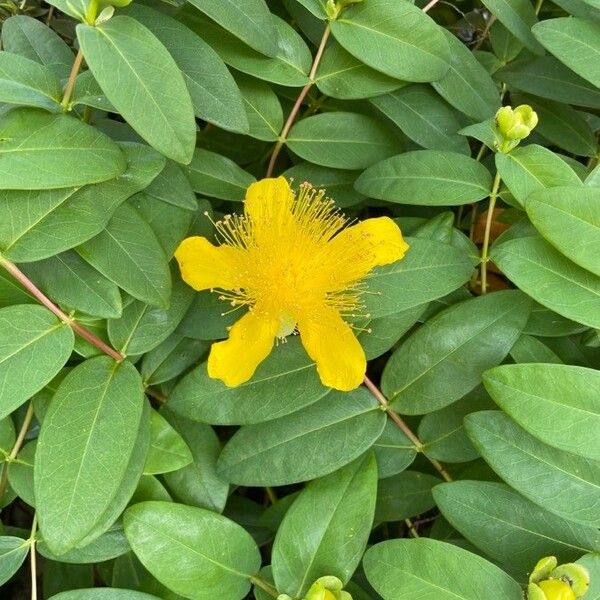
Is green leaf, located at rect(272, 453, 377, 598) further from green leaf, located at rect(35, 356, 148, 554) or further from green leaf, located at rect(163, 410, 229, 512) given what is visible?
green leaf, located at rect(35, 356, 148, 554)

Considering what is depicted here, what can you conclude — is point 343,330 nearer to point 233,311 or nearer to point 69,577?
point 233,311

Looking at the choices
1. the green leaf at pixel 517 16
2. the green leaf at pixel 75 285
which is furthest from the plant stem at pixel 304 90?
the green leaf at pixel 75 285

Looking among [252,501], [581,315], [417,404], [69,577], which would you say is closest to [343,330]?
[417,404]

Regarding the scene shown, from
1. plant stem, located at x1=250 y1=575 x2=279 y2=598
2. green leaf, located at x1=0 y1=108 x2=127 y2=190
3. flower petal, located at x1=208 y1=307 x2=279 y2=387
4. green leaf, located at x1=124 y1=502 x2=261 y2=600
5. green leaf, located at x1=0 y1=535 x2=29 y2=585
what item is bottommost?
green leaf, located at x1=0 y1=535 x2=29 y2=585

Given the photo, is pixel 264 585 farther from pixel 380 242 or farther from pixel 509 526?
pixel 380 242

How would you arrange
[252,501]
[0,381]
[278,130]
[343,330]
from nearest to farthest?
[0,381] → [343,330] → [278,130] → [252,501]

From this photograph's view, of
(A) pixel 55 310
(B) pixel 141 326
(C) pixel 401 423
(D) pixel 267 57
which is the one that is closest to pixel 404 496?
(C) pixel 401 423

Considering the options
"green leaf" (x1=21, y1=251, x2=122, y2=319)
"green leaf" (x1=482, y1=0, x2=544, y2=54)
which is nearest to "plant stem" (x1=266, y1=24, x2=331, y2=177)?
"green leaf" (x1=482, y1=0, x2=544, y2=54)
